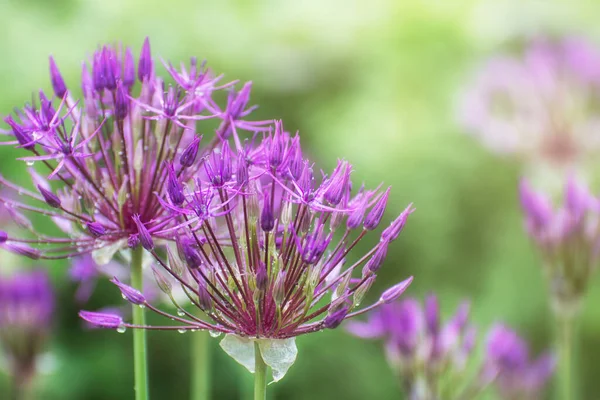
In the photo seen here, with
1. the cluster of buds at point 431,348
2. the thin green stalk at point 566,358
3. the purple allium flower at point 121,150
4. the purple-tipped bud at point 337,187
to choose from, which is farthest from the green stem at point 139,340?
the thin green stalk at point 566,358

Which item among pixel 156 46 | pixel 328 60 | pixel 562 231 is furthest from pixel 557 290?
pixel 328 60

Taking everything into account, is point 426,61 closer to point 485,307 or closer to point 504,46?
point 504,46

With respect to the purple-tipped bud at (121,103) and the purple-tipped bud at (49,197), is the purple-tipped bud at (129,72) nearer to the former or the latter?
the purple-tipped bud at (121,103)

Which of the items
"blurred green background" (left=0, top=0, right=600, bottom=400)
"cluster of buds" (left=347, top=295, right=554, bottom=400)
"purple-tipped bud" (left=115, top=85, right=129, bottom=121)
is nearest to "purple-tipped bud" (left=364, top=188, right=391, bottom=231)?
"purple-tipped bud" (left=115, top=85, right=129, bottom=121)

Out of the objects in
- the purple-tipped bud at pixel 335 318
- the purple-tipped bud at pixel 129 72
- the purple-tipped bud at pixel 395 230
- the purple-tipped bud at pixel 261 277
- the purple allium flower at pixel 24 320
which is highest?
the purple allium flower at pixel 24 320

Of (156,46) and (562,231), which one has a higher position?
(156,46)

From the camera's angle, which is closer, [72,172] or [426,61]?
[72,172]
